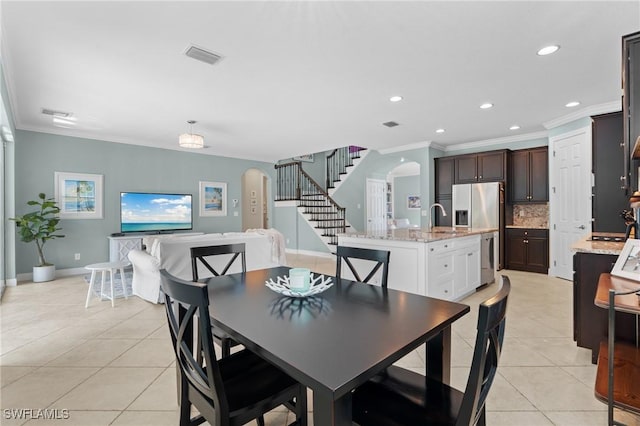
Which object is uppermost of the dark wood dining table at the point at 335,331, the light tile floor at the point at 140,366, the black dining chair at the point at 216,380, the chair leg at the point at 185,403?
the dark wood dining table at the point at 335,331

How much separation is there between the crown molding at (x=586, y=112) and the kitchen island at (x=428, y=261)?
2.51m

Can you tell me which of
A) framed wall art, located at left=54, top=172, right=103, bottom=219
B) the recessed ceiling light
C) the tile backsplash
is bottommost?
the tile backsplash

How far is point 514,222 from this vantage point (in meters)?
6.32

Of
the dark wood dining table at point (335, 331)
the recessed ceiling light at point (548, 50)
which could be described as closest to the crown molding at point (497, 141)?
the recessed ceiling light at point (548, 50)

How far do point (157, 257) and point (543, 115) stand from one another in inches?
235

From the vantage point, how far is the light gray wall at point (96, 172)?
17.3 ft

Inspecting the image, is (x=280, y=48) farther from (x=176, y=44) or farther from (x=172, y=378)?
(x=172, y=378)

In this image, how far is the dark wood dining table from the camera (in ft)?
2.92

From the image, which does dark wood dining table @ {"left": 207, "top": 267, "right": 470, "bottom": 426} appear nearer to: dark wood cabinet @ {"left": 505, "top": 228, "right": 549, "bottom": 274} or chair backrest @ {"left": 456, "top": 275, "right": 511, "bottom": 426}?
chair backrest @ {"left": 456, "top": 275, "right": 511, "bottom": 426}

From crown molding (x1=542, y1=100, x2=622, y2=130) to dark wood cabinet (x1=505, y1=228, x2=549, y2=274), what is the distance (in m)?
1.87

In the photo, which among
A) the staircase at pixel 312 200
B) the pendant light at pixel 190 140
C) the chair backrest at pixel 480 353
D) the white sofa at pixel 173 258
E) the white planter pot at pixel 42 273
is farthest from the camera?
the staircase at pixel 312 200

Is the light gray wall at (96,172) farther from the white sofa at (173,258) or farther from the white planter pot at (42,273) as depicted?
the white sofa at (173,258)

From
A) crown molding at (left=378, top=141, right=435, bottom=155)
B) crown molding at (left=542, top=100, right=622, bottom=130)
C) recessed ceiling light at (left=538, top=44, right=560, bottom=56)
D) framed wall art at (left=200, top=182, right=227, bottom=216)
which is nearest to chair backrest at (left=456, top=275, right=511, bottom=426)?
recessed ceiling light at (left=538, top=44, right=560, bottom=56)

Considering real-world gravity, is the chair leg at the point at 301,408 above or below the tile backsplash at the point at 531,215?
below
